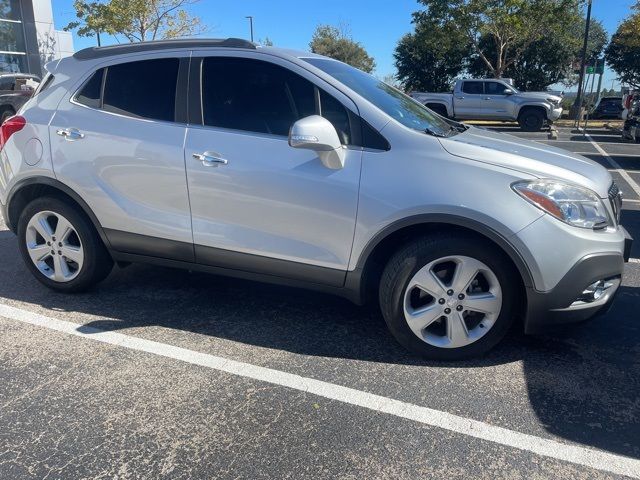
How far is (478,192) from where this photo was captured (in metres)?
2.89

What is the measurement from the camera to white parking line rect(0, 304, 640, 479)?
2381 millimetres

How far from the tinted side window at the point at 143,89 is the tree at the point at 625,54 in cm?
3051

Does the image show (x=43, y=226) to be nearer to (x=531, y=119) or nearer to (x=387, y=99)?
(x=387, y=99)

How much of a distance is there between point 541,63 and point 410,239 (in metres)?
36.3

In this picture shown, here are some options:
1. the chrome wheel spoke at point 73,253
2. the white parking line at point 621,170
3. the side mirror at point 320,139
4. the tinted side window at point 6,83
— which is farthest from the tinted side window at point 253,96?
the tinted side window at point 6,83

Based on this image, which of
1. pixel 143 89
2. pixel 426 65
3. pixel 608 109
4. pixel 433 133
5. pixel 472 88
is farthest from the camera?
pixel 426 65

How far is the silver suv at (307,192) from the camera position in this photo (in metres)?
2.93

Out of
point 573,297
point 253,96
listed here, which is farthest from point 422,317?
point 253,96

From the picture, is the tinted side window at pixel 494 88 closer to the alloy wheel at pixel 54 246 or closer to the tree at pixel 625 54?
the tree at pixel 625 54

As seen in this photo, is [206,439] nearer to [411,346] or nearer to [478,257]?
[411,346]

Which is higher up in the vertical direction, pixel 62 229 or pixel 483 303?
pixel 62 229

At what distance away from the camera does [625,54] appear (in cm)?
3656

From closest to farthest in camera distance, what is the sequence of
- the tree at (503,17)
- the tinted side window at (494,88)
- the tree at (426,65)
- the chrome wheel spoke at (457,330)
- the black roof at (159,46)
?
1. the chrome wheel spoke at (457,330)
2. the black roof at (159,46)
3. the tinted side window at (494,88)
4. the tree at (503,17)
5. the tree at (426,65)

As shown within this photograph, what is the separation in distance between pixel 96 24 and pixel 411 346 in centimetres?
2439
